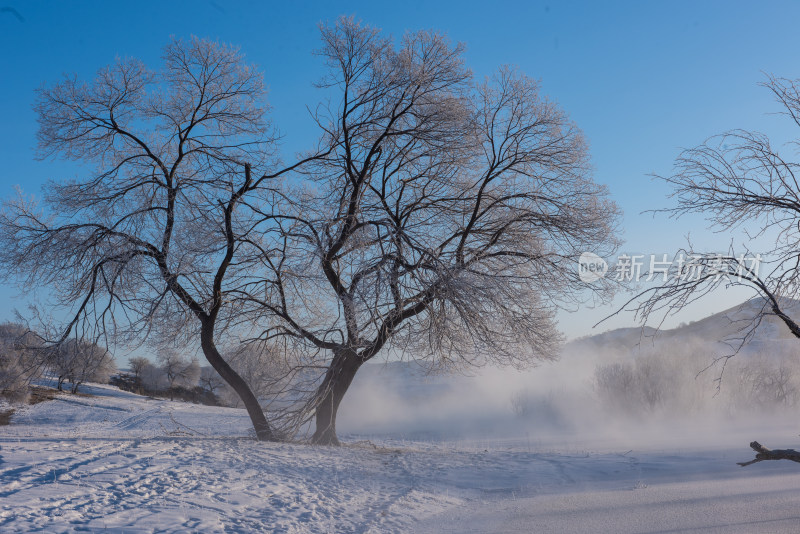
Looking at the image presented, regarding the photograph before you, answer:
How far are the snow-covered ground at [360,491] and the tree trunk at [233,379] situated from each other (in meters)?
1.03

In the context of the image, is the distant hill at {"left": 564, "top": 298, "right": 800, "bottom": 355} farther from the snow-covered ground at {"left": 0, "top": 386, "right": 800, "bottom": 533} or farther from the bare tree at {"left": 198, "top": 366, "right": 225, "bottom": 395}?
the bare tree at {"left": 198, "top": 366, "right": 225, "bottom": 395}

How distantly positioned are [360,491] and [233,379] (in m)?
5.38

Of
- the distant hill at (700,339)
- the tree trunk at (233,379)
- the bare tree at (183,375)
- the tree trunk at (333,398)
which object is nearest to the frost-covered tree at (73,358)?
the tree trunk at (233,379)

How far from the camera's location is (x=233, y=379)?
41.0 ft

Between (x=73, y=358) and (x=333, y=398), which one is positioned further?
(x=333, y=398)

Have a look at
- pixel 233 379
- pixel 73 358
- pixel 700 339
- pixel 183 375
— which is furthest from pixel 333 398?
pixel 183 375

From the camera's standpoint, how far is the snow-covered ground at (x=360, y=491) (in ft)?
19.2

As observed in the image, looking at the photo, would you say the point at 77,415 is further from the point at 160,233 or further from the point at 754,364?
the point at 754,364

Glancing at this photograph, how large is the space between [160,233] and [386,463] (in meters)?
6.85

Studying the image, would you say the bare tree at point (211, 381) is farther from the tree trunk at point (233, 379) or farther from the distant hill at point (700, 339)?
the tree trunk at point (233, 379)

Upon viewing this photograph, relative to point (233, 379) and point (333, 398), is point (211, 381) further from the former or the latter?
point (333, 398)

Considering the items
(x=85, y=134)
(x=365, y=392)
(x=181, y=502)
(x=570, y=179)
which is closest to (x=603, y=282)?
(x=570, y=179)

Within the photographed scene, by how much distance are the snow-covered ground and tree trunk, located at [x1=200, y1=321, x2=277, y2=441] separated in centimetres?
103

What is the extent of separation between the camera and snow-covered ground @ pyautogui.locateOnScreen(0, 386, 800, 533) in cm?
586
